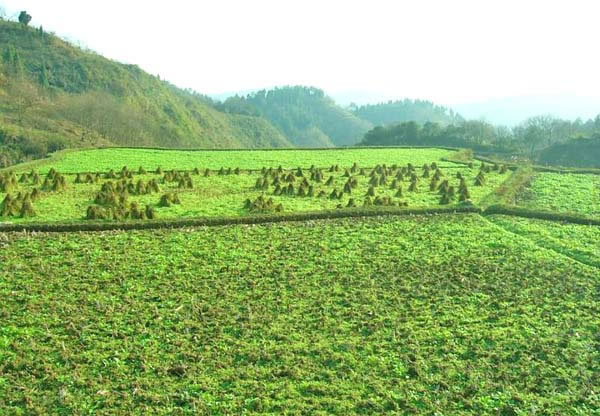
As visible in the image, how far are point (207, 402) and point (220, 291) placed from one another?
4039mm

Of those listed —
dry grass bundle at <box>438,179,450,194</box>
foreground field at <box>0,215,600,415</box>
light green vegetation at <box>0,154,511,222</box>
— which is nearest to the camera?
foreground field at <box>0,215,600,415</box>

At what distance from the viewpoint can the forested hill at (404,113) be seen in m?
177

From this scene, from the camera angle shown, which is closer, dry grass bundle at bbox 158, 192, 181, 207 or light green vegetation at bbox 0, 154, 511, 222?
light green vegetation at bbox 0, 154, 511, 222

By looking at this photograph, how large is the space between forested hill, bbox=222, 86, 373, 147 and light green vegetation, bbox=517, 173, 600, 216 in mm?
118743

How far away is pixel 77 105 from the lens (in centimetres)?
8244

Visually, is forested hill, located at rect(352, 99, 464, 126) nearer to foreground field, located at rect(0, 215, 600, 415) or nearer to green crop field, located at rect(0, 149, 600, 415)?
green crop field, located at rect(0, 149, 600, 415)

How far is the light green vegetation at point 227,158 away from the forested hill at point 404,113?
137194 mm

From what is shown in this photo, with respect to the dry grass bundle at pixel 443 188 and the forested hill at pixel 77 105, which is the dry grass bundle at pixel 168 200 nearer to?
the dry grass bundle at pixel 443 188

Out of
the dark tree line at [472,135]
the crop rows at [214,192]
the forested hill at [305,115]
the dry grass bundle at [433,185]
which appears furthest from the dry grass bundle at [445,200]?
the forested hill at [305,115]

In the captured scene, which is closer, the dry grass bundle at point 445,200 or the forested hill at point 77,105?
the dry grass bundle at point 445,200

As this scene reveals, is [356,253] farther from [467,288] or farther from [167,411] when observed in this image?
[167,411]

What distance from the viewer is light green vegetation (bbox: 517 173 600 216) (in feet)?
68.6

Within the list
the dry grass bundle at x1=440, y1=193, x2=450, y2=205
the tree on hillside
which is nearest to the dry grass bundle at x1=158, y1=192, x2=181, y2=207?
the dry grass bundle at x1=440, y1=193, x2=450, y2=205

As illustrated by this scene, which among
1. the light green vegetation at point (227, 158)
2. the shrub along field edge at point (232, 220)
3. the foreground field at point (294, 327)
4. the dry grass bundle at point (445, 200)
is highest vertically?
the light green vegetation at point (227, 158)
